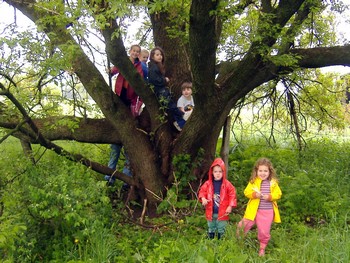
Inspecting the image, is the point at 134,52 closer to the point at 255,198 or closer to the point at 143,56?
the point at 143,56

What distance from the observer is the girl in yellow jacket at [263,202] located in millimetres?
4797

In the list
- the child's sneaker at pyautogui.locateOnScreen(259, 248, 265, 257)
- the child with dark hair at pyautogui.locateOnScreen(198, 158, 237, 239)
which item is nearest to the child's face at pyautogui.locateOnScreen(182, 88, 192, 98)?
the child with dark hair at pyautogui.locateOnScreen(198, 158, 237, 239)

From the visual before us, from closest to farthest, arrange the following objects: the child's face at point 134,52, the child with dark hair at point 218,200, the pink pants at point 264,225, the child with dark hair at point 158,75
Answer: the pink pants at point 264,225 → the child with dark hair at point 218,200 → the child with dark hair at point 158,75 → the child's face at point 134,52

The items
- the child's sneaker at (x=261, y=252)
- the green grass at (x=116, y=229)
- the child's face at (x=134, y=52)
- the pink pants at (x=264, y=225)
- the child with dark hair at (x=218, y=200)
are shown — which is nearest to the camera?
the green grass at (x=116, y=229)

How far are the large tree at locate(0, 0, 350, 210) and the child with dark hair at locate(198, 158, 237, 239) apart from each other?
0.94 m

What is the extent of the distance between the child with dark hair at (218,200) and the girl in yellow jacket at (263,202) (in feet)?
0.93

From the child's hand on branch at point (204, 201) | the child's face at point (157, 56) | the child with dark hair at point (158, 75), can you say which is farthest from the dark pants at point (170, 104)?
the child's hand on branch at point (204, 201)

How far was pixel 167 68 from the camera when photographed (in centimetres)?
692

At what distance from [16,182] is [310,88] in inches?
261

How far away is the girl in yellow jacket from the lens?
4.80 m

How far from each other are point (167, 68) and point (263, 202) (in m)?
3.04

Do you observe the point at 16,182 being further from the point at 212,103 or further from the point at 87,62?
the point at 212,103

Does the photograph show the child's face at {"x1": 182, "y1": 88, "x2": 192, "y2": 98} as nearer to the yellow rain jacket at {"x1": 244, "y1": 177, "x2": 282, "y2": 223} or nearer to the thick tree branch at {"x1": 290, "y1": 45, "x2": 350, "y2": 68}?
the thick tree branch at {"x1": 290, "y1": 45, "x2": 350, "y2": 68}

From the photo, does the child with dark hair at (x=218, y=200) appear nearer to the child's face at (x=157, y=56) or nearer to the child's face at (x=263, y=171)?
the child's face at (x=263, y=171)
